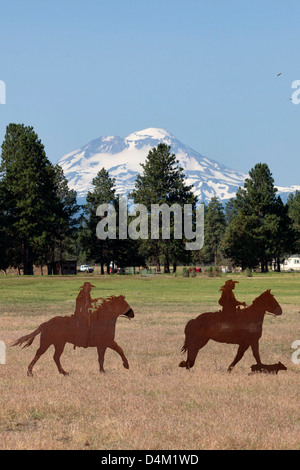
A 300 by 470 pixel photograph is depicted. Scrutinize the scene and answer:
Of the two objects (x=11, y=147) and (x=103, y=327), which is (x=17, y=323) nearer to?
(x=103, y=327)

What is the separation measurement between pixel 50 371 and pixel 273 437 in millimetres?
6841

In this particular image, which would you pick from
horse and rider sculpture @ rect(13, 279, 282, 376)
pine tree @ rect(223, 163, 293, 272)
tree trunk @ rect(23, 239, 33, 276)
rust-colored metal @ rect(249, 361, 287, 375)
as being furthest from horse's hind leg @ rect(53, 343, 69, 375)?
pine tree @ rect(223, 163, 293, 272)

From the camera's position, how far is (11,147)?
104 metres

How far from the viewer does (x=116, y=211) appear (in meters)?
115

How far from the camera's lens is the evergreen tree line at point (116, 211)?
9825cm

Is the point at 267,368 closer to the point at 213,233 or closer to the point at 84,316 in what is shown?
the point at 84,316

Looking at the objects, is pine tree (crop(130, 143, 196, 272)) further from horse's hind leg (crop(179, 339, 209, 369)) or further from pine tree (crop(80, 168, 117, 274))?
horse's hind leg (crop(179, 339, 209, 369))

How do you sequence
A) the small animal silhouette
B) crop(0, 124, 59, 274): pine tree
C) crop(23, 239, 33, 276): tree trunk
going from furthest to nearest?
crop(23, 239, 33, 276): tree trunk → crop(0, 124, 59, 274): pine tree → the small animal silhouette

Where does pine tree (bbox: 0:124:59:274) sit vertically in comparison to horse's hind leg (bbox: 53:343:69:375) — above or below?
above

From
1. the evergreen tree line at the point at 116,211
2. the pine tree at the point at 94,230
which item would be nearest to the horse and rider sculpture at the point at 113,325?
the evergreen tree line at the point at 116,211

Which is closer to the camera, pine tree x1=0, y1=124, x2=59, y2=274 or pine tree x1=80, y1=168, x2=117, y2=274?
pine tree x1=0, y1=124, x2=59, y2=274

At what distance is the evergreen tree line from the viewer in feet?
322
